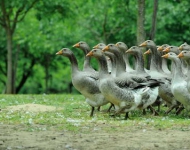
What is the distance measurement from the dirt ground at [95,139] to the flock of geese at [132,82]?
88.5 inches

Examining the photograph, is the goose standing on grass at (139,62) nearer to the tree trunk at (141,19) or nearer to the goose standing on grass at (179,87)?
the goose standing on grass at (179,87)

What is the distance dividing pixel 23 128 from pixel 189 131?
3595mm

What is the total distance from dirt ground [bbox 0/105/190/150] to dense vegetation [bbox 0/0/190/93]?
1288 cm

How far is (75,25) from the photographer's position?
32438 mm

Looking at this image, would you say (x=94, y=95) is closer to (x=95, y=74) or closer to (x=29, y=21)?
(x=95, y=74)

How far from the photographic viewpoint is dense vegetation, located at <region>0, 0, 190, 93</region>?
27.1 m

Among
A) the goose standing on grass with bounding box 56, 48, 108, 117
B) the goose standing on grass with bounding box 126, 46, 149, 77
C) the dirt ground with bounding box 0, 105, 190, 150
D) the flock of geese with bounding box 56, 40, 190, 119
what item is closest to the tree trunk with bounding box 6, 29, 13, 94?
the flock of geese with bounding box 56, 40, 190, 119

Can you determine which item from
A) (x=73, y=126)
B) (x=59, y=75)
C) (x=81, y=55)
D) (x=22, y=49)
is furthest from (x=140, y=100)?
(x=59, y=75)

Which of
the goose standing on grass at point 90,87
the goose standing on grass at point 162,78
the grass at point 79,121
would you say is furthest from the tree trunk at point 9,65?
the goose standing on grass at point 90,87

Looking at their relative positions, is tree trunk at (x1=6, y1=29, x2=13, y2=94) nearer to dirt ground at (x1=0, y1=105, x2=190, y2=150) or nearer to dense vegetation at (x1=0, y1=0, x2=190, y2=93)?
dense vegetation at (x1=0, y1=0, x2=190, y2=93)

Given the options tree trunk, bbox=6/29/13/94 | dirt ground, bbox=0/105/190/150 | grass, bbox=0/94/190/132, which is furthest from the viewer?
tree trunk, bbox=6/29/13/94

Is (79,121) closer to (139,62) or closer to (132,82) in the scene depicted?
(132,82)

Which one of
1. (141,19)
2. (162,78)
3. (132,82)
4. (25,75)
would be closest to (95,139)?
(132,82)

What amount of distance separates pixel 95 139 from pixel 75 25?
73.7 feet
